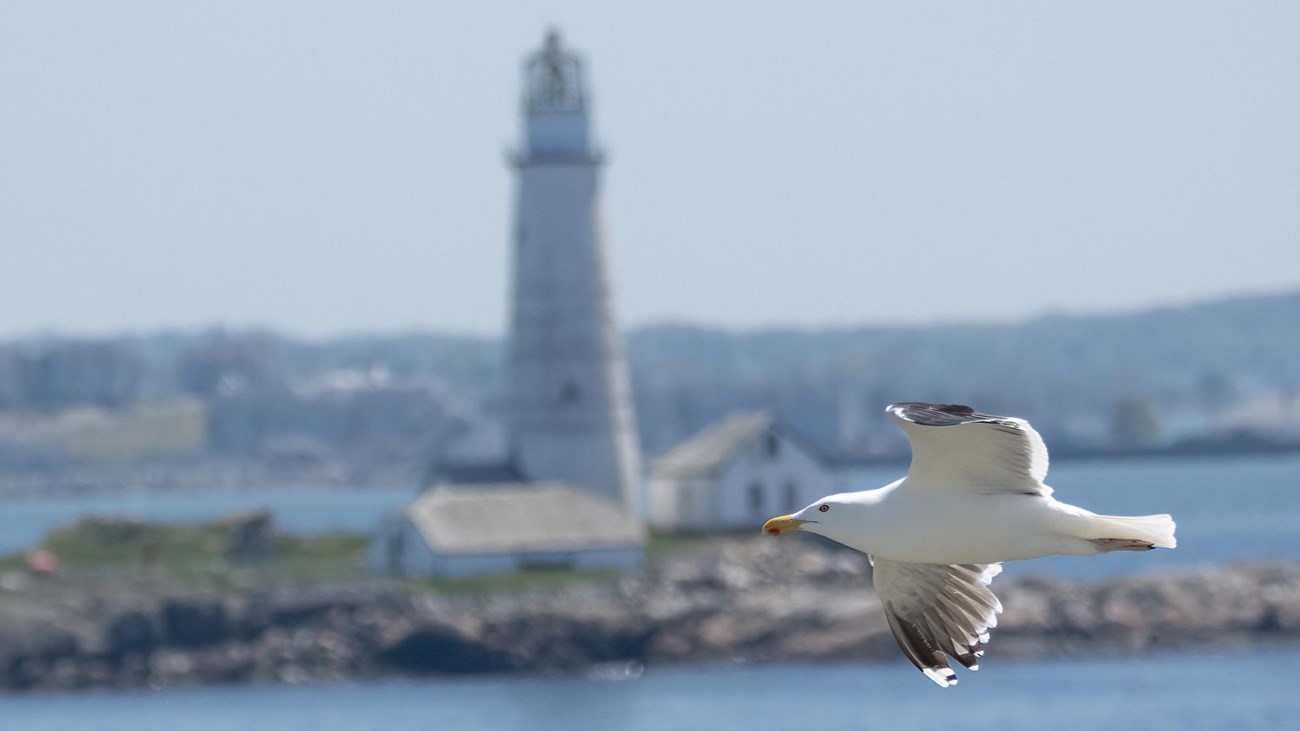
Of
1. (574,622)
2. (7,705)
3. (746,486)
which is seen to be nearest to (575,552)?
(574,622)

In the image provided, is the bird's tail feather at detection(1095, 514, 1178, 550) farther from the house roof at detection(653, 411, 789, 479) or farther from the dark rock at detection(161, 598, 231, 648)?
the house roof at detection(653, 411, 789, 479)

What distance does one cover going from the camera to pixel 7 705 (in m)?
45.9

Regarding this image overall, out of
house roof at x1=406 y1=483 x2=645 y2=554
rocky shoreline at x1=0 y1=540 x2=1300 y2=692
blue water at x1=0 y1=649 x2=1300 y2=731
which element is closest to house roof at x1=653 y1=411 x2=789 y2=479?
house roof at x1=406 y1=483 x2=645 y2=554

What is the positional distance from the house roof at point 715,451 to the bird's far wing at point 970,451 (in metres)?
41.6

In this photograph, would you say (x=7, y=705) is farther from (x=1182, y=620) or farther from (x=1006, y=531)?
(x=1006, y=531)

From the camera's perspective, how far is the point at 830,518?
1255cm

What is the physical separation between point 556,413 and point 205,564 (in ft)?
25.9

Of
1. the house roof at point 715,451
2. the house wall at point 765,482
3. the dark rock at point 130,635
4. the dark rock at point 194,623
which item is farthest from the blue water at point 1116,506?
the dark rock at point 130,635

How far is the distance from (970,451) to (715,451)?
42703 mm

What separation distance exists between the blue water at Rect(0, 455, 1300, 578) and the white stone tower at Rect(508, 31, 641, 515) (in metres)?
10.6

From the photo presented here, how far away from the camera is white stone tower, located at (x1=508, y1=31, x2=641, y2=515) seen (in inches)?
2058

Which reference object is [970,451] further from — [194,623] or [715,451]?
[715,451]

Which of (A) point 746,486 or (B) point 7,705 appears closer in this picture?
(B) point 7,705

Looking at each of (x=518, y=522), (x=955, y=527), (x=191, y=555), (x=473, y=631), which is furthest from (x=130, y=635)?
(x=955, y=527)
